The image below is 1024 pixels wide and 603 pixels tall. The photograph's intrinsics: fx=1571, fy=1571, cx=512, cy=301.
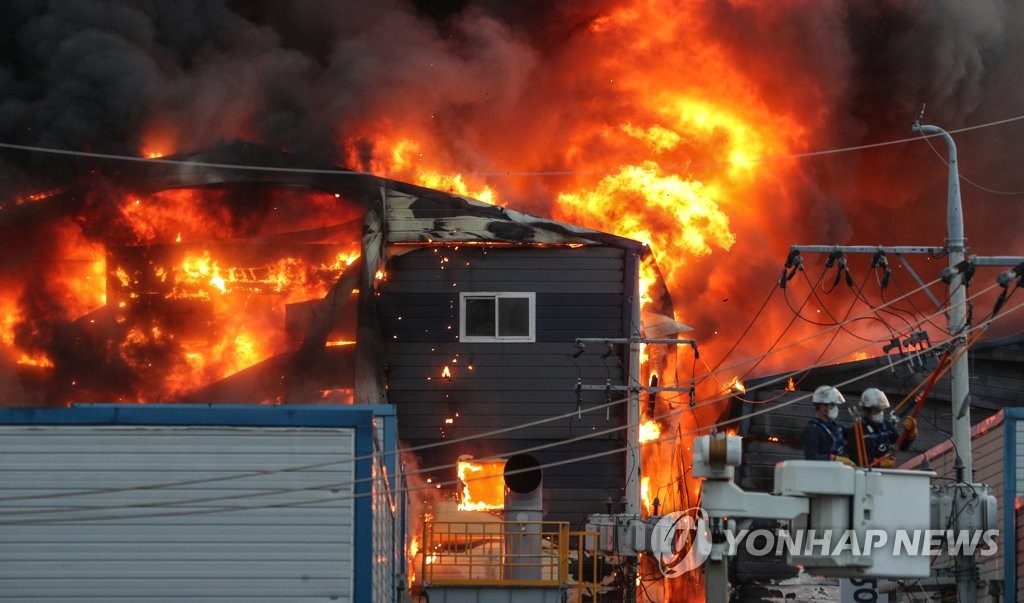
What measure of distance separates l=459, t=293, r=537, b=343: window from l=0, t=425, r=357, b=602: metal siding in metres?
14.3

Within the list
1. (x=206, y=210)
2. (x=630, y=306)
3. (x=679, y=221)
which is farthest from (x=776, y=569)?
(x=206, y=210)

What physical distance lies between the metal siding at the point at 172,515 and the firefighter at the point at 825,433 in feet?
15.2

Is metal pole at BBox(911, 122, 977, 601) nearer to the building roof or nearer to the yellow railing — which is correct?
the yellow railing

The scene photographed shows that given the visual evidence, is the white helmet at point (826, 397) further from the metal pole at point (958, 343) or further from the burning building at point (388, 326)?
the burning building at point (388, 326)

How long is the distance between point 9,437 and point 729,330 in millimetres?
23244

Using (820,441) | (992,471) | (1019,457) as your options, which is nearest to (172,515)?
(820,441)

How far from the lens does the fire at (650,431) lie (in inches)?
1244

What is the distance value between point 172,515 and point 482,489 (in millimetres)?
14660

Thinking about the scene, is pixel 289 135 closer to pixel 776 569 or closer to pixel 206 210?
pixel 206 210

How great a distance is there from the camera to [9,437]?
15.6m

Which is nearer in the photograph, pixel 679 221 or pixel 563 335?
pixel 563 335

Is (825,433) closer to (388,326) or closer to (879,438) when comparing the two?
(879,438)

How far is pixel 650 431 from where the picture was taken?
31.9 m

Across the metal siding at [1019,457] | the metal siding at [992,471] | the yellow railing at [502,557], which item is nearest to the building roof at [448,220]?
the yellow railing at [502,557]
